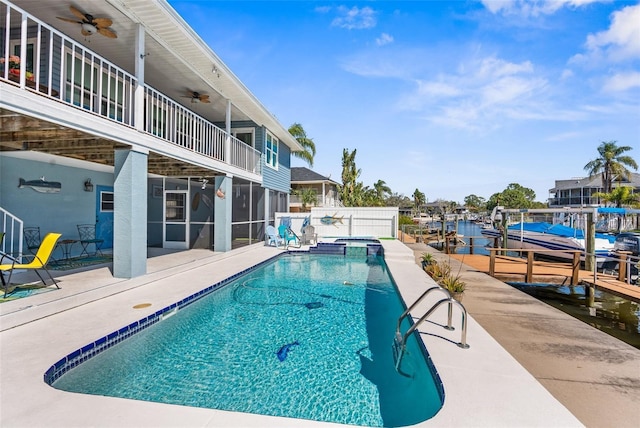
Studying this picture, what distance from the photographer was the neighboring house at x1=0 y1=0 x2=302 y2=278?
5121 mm

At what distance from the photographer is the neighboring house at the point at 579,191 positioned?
44.9 metres

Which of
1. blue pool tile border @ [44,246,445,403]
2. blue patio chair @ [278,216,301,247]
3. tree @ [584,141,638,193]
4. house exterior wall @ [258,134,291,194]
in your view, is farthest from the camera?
tree @ [584,141,638,193]

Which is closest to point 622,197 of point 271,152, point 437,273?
point 437,273

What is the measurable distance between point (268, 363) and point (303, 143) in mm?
27211

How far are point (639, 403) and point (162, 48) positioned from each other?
394 inches

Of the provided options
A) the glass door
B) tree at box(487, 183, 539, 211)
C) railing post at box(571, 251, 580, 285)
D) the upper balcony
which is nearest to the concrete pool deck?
the upper balcony

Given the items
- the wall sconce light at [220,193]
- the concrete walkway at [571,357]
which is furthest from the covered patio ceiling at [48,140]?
the concrete walkway at [571,357]

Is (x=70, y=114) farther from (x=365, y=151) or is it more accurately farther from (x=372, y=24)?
(x=365, y=151)

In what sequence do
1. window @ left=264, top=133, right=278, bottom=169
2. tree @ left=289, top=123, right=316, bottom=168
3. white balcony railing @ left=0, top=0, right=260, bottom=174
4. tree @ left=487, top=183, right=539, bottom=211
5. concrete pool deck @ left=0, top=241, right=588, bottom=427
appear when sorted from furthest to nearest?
tree @ left=487, top=183, right=539, bottom=211 → tree @ left=289, top=123, right=316, bottom=168 → window @ left=264, top=133, right=278, bottom=169 → white balcony railing @ left=0, top=0, right=260, bottom=174 → concrete pool deck @ left=0, top=241, right=588, bottom=427

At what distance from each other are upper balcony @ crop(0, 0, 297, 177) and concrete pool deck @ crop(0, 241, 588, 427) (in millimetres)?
2949

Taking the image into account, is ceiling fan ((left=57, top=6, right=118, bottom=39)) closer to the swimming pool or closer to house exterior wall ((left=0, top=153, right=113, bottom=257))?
house exterior wall ((left=0, top=153, right=113, bottom=257))

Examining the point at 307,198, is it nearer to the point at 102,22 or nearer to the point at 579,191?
the point at 102,22

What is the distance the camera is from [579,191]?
49.3 meters

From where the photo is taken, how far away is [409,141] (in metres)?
18.6
